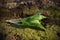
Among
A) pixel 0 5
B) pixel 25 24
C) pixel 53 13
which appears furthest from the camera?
pixel 0 5

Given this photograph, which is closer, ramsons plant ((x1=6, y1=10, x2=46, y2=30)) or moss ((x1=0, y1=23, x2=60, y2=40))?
moss ((x1=0, y1=23, x2=60, y2=40))

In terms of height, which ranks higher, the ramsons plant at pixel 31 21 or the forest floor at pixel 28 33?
the ramsons plant at pixel 31 21

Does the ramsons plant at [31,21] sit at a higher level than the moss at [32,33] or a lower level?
higher

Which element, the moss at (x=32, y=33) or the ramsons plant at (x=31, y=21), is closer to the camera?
the moss at (x=32, y=33)

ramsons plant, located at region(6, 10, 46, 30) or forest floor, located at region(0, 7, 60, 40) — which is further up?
ramsons plant, located at region(6, 10, 46, 30)

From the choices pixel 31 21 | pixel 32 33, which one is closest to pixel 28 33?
pixel 32 33

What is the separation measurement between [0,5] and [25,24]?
17.8 inches

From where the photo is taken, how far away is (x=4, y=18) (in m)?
1.87

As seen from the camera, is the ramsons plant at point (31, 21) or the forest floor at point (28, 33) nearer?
the forest floor at point (28, 33)

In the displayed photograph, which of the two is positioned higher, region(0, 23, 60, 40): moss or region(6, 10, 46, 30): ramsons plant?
region(6, 10, 46, 30): ramsons plant

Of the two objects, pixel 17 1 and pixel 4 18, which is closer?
pixel 4 18

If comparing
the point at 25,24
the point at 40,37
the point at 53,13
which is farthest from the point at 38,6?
the point at 40,37

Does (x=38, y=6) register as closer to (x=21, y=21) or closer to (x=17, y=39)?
(x=21, y=21)

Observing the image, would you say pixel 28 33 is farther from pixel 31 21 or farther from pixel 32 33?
pixel 31 21
